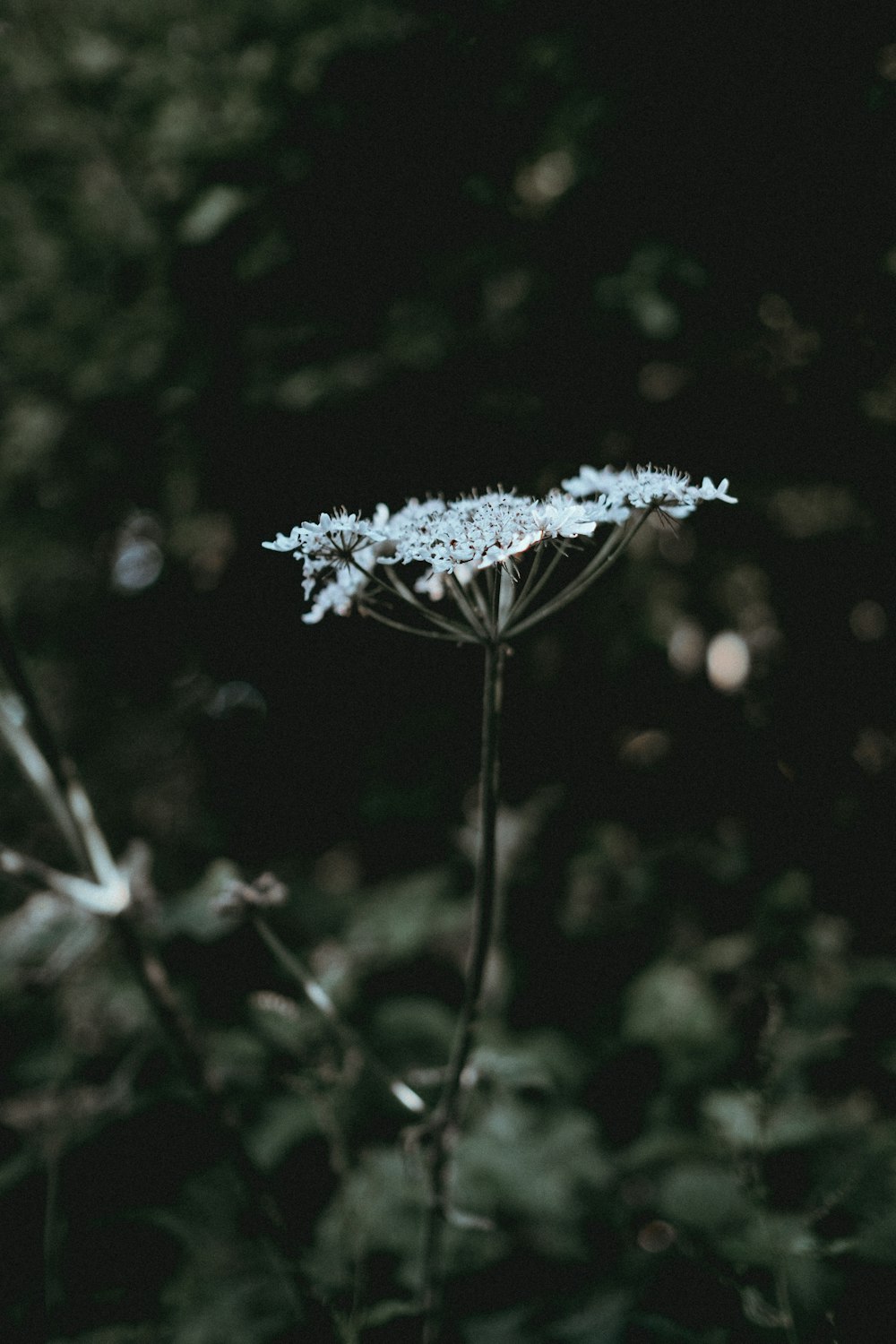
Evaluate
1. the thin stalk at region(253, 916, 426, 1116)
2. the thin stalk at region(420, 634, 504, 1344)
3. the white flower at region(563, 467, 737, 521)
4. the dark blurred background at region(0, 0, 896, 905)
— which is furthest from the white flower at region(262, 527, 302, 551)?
the dark blurred background at region(0, 0, 896, 905)

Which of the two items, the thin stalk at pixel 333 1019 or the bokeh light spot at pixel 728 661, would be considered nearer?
the thin stalk at pixel 333 1019

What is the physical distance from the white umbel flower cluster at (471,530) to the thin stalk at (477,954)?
62mm

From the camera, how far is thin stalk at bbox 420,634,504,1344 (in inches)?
35.7

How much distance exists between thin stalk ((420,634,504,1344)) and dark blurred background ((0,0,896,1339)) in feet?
1.75

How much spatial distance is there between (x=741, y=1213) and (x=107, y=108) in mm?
3060

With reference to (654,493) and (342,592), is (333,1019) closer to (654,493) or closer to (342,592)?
(342,592)

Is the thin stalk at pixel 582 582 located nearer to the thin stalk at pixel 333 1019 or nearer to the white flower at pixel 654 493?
the white flower at pixel 654 493

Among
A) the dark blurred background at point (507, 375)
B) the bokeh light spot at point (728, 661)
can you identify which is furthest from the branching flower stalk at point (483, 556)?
the bokeh light spot at point (728, 661)

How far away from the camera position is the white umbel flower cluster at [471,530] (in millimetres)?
907

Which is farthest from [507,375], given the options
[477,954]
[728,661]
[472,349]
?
[477,954]

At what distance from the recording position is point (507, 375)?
1.71m

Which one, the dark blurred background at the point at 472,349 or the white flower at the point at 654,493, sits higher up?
the dark blurred background at the point at 472,349

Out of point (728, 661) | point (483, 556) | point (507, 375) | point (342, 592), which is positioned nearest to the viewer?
point (483, 556)

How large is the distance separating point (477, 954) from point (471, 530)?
1.69ft
